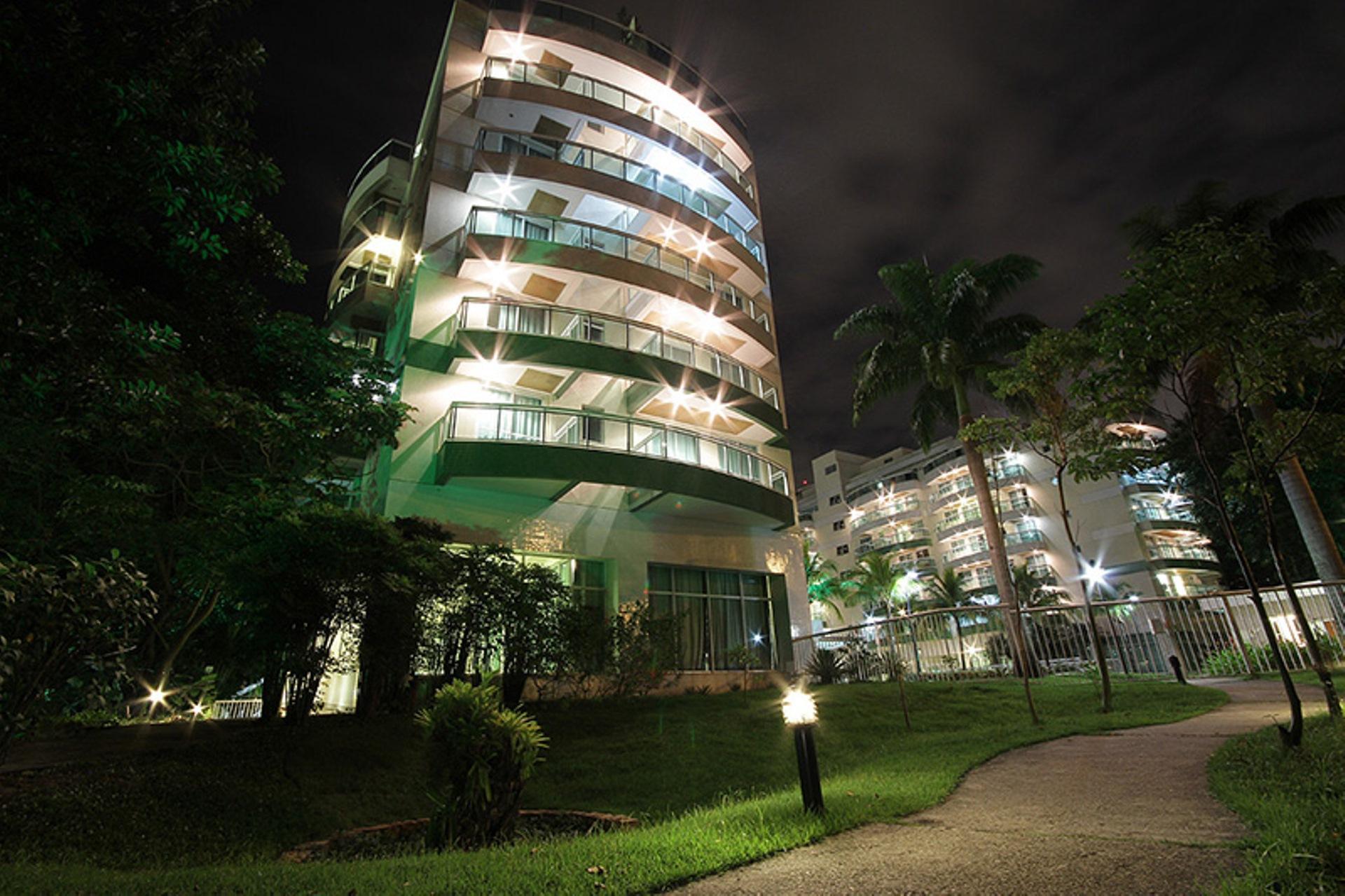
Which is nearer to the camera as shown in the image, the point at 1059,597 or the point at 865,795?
the point at 865,795

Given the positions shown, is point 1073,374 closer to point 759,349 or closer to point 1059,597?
point 759,349

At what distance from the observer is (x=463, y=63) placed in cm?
2319

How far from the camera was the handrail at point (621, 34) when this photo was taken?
24.0 meters

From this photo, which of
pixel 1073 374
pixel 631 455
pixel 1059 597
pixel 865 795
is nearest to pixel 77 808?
pixel 865 795

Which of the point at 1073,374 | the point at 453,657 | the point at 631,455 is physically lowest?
the point at 453,657

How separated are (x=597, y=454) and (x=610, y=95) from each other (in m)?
17.0

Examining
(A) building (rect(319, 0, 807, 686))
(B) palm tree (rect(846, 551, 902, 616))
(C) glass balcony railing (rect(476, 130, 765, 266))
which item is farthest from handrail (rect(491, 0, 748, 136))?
(B) palm tree (rect(846, 551, 902, 616))

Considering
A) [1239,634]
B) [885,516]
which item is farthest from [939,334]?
[885,516]

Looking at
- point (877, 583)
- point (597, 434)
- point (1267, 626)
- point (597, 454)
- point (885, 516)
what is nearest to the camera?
point (1267, 626)

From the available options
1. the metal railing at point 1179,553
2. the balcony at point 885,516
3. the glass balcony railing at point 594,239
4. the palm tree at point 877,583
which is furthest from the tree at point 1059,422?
the balcony at point 885,516

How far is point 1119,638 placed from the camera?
50.6 feet

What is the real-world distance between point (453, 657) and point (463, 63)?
21209 mm

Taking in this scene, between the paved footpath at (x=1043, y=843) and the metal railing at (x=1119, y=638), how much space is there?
294 inches

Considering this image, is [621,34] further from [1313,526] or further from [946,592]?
[946,592]
